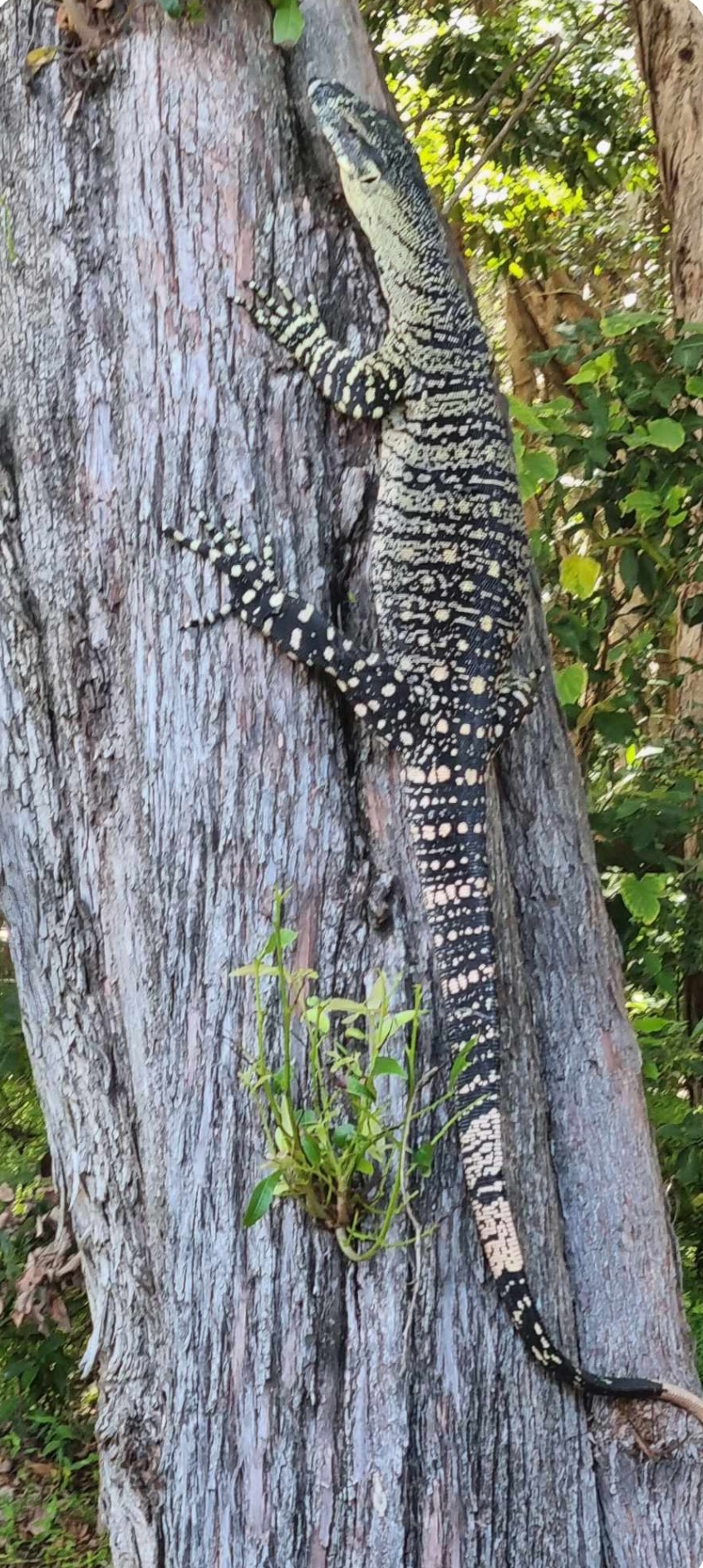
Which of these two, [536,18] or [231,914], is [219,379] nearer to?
[231,914]

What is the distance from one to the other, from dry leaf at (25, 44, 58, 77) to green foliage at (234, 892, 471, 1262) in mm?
1763

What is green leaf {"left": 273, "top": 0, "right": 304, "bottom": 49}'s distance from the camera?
2.36 meters

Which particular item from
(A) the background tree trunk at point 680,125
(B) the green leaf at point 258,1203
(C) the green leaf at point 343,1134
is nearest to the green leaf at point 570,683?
(A) the background tree trunk at point 680,125

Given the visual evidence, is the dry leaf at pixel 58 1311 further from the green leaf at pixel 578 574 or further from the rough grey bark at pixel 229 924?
the green leaf at pixel 578 574

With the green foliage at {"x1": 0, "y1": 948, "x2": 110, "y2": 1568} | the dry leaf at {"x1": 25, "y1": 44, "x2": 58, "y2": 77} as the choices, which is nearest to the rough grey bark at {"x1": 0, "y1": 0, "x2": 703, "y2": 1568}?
the dry leaf at {"x1": 25, "y1": 44, "x2": 58, "y2": 77}

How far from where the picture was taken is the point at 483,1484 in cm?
206

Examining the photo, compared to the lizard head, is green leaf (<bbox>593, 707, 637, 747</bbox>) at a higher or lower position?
lower

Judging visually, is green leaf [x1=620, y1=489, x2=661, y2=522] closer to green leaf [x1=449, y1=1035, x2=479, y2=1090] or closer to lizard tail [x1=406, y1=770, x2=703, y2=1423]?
lizard tail [x1=406, y1=770, x2=703, y2=1423]

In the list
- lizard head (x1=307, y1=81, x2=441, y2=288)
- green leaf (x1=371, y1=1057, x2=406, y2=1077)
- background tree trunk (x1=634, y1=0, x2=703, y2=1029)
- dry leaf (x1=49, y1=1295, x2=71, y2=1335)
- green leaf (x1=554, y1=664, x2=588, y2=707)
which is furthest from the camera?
background tree trunk (x1=634, y1=0, x2=703, y2=1029)

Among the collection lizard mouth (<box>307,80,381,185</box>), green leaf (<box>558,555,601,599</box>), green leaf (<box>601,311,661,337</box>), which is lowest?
green leaf (<box>558,555,601,599</box>)

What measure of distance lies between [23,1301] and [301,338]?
2.38 m

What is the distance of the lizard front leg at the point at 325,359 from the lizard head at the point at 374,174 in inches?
11.6

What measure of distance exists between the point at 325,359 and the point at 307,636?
598 mm

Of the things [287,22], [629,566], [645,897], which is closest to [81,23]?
[287,22]
